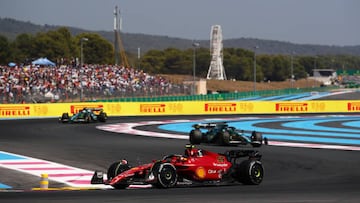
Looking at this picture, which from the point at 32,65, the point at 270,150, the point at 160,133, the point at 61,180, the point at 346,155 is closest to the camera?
the point at 61,180

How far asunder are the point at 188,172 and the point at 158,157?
24.1 feet

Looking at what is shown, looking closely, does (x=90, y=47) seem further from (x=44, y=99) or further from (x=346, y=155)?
(x=346, y=155)

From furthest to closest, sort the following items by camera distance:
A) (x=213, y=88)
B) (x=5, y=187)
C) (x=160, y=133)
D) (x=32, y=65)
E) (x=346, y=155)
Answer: (x=213, y=88) → (x=32, y=65) → (x=160, y=133) → (x=346, y=155) → (x=5, y=187)

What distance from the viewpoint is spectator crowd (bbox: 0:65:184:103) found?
5394 centimetres

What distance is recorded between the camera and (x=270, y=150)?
997 inches

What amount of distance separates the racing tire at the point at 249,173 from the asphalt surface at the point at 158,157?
0.59 ft

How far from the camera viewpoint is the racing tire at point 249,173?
15281 mm

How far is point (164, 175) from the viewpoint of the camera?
1456cm

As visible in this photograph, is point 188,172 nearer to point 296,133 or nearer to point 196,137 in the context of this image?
point 196,137

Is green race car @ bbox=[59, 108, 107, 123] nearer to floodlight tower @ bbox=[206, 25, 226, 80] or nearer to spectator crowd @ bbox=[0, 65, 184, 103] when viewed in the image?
spectator crowd @ bbox=[0, 65, 184, 103]

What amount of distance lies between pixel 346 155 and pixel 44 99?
3508 cm

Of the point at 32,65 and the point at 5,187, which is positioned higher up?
the point at 32,65

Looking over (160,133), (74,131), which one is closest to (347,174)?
(160,133)

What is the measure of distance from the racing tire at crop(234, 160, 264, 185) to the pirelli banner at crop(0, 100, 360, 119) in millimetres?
39244
